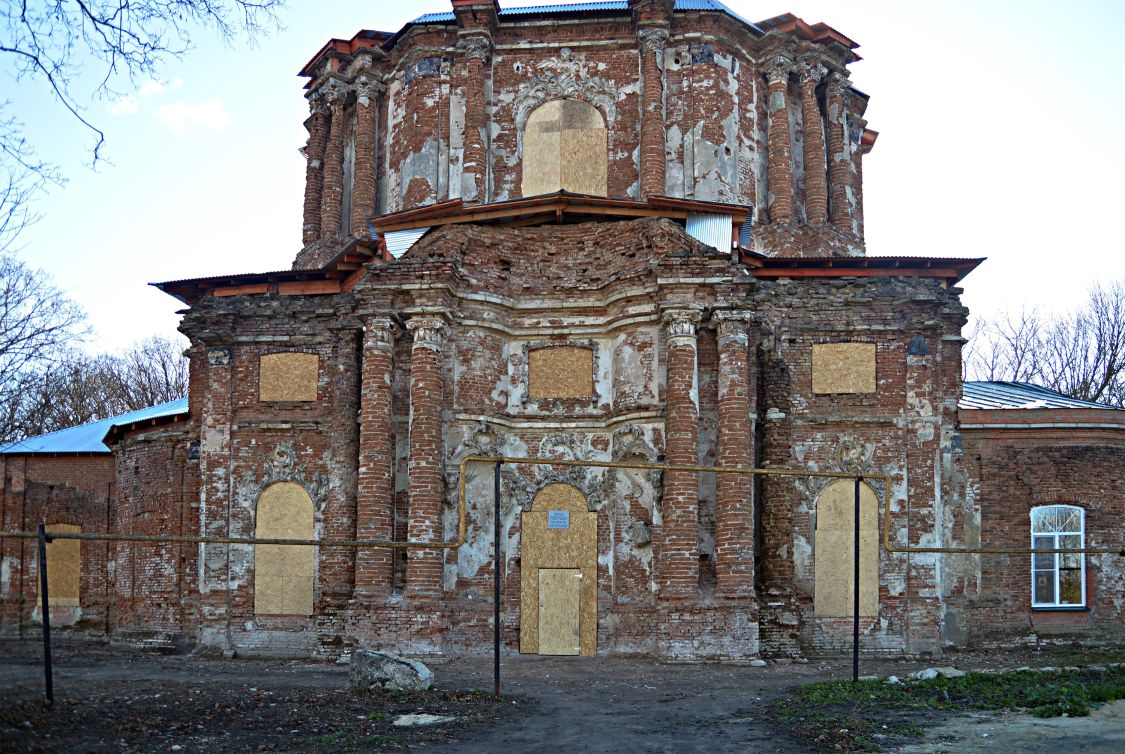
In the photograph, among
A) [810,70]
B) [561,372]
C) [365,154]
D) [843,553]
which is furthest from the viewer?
[365,154]

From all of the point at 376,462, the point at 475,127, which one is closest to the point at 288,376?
the point at 376,462

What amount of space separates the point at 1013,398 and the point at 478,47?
45.2 ft

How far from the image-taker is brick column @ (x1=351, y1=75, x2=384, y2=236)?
86.9ft

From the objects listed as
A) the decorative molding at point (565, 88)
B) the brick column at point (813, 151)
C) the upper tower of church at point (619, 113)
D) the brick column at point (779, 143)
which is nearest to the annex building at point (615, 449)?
the upper tower of church at point (619, 113)

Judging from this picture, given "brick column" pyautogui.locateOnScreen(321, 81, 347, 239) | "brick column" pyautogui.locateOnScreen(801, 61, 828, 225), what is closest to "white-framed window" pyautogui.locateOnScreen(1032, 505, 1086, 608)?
"brick column" pyautogui.locateOnScreen(801, 61, 828, 225)

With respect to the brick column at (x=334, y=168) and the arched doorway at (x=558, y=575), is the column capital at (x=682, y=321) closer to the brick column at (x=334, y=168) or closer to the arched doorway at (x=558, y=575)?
the arched doorway at (x=558, y=575)

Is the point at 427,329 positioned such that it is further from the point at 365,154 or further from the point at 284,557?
the point at 365,154

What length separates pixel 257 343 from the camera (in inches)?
882

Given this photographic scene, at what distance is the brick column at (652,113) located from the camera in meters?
24.3

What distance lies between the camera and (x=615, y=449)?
20.7m

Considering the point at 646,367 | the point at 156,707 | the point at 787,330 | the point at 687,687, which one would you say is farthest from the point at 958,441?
the point at 156,707

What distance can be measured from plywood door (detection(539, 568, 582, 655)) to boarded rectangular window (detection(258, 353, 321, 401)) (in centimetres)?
582

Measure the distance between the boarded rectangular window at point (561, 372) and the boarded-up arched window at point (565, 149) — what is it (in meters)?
5.00

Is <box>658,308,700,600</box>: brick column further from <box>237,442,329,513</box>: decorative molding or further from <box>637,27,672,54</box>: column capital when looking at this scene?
<box>637,27,672,54</box>: column capital
